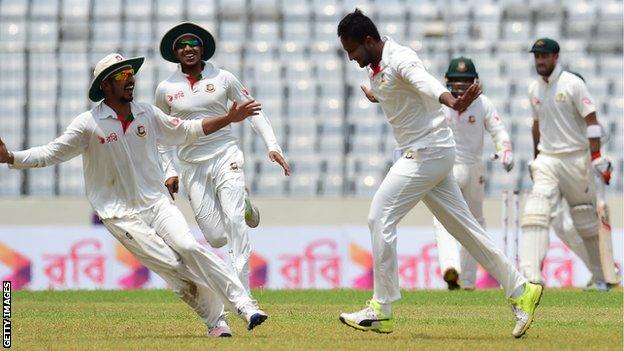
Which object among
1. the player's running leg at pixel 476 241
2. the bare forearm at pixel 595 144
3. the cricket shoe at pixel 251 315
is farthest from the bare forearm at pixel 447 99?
the bare forearm at pixel 595 144

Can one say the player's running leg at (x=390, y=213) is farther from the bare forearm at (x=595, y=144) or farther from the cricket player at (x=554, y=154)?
the cricket player at (x=554, y=154)

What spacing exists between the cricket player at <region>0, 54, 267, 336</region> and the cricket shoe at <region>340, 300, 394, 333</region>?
59cm

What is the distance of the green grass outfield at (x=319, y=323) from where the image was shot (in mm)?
9578

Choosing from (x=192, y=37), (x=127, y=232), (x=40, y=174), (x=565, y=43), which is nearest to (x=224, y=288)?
(x=127, y=232)

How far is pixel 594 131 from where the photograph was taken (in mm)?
14664

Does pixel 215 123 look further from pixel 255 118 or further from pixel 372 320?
pixel 255 118

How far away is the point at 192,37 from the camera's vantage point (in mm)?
12602

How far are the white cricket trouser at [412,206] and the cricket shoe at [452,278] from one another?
5.14 meters

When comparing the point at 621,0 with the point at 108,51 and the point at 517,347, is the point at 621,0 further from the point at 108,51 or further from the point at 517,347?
the point at 517,347

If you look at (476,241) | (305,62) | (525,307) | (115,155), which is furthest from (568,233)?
(305,62)

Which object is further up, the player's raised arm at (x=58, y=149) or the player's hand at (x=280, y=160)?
the player's raised arm at (x=58, y=149)

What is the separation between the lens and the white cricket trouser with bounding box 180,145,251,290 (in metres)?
12.4

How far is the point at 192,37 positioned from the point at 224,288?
10.1 ft

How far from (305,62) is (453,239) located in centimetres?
973
